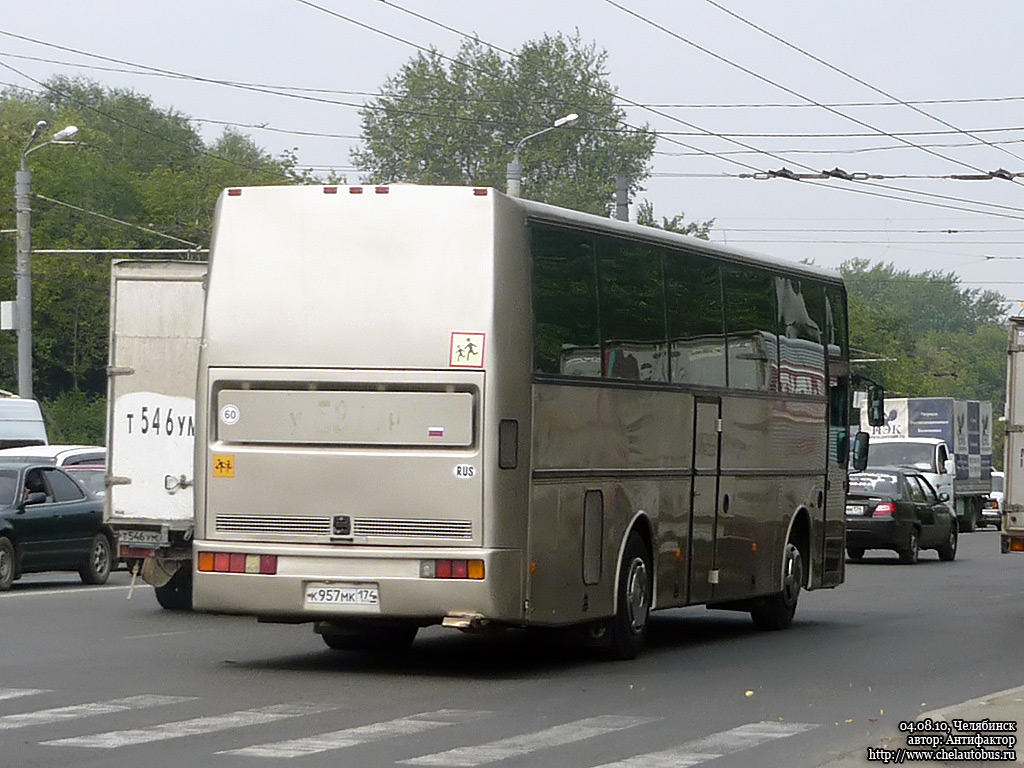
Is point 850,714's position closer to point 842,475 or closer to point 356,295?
point 356,295

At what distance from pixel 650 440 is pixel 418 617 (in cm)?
295

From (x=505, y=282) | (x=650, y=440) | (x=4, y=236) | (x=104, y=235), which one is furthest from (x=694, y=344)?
(x=104, y=235)

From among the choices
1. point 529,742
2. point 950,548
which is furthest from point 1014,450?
point 950,548

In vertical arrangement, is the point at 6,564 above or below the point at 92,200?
below

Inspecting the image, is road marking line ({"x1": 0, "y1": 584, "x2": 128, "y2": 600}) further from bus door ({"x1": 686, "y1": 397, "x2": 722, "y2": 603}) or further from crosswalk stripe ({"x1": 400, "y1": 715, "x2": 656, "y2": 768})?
crosswalk stripe ({"x1": 400, "y1": 715, "x2": 656, "y2": 768})

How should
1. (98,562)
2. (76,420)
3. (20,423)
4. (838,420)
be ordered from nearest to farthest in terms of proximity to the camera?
1. (838,420)
2. (98,562)
3. (20,423)
4. (76,420)

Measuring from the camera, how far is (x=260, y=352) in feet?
47.0

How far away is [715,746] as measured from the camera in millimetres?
10883

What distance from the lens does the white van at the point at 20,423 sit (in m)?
37.4

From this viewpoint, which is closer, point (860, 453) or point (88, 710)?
point (88, 710)

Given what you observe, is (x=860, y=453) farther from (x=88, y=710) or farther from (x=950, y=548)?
(x=950, y=548)

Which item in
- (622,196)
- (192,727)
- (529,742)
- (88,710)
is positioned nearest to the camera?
(529,742)

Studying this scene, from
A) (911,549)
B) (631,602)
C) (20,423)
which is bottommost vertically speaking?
(911,549)

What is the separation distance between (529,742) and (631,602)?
491cm
